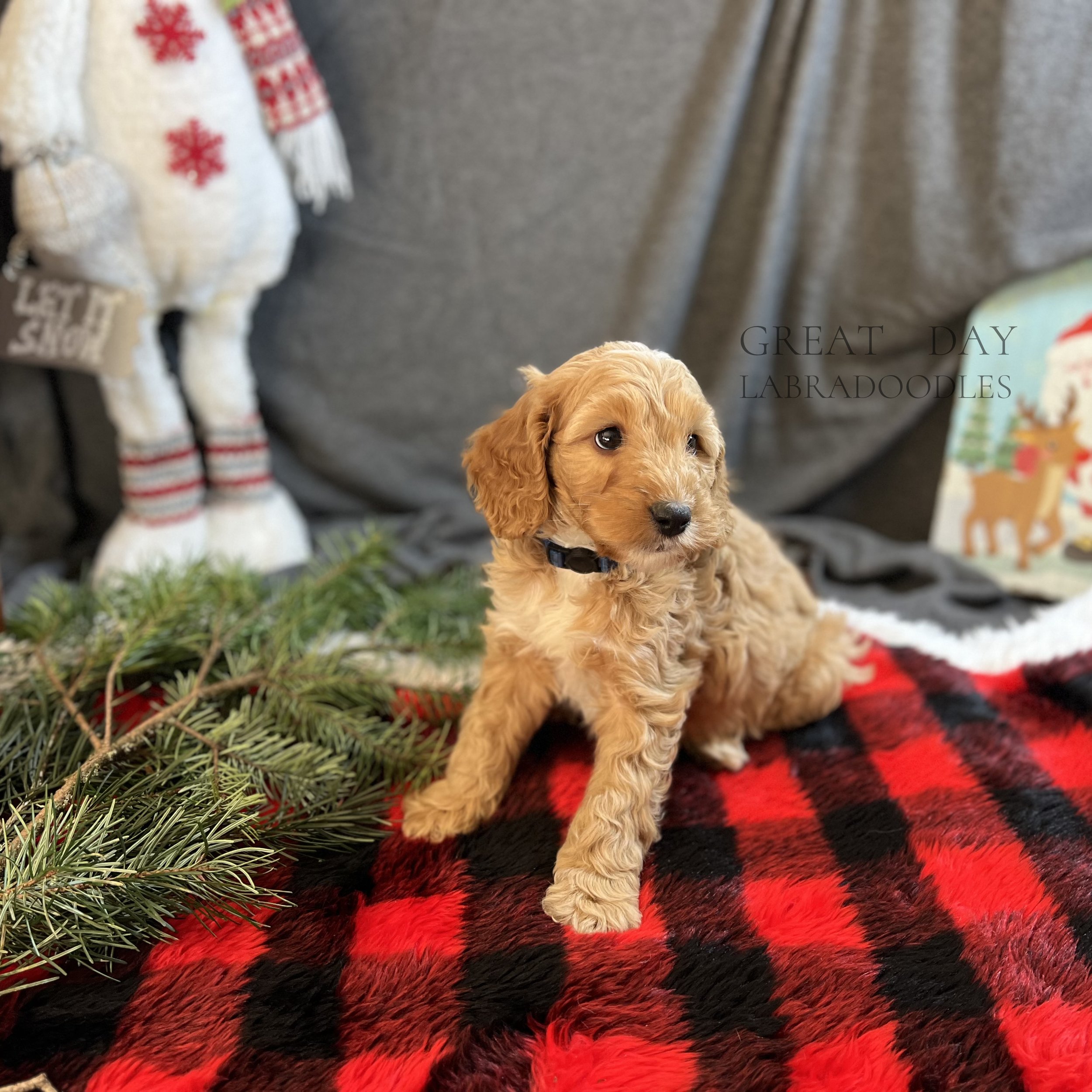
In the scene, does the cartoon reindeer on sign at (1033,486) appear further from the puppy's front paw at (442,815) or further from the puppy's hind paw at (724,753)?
the puppy's front paw at (442,815)

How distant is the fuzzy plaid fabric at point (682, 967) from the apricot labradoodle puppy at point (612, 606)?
99 mm

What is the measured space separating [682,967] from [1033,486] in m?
1.90

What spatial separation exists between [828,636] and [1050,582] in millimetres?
1103

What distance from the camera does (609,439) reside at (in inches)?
57.7

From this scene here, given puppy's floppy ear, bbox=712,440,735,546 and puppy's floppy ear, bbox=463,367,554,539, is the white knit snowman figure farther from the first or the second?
puppy's floppy ear, bbox=712,440,735,546

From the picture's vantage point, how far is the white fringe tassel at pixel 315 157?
2.38 meters

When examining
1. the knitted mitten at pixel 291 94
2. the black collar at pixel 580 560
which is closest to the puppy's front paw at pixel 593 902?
the black collar at pixel 580 560

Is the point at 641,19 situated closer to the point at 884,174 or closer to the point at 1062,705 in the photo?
the point at 884,174

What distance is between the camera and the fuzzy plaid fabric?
131cm

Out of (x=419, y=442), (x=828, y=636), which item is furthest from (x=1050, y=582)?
(x=419, y=442)

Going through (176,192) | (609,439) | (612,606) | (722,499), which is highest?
(176,192)

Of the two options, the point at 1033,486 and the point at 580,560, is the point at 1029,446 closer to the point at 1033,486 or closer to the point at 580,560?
the point at 1033,486

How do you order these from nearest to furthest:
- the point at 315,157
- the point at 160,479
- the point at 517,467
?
the point at 517,467 < the point at 315,157 < the point at 160,479

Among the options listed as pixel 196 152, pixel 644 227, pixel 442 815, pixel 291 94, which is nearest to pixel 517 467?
pixel 442 815
